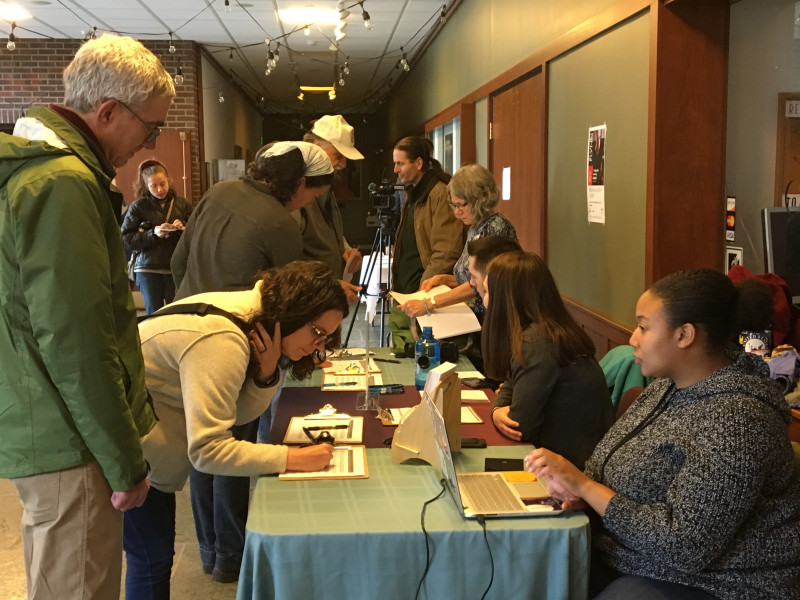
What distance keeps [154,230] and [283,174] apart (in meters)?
3.10

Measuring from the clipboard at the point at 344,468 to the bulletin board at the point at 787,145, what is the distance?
2.01 metres

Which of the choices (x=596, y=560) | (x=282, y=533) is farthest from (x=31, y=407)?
(x=596, y=560)

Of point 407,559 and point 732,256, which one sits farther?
point 732,256

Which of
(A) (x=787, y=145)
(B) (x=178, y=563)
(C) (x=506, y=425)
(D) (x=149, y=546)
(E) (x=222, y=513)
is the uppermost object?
(A) (x=787, y=145)

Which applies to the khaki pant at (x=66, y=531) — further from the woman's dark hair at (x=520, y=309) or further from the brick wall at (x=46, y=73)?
the brick wall at (x=46, y=73)

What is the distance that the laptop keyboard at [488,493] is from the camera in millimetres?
1678

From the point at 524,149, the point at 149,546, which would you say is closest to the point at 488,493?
the point at 149,546

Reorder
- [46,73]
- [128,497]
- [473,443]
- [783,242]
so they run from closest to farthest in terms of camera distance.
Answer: [128,497]
[473,443]
[783,242]
[46,73]

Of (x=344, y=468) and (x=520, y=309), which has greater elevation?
(x=520, y=309)

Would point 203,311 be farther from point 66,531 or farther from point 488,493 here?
point 488,493

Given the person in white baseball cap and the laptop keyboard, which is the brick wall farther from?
the laptop keyboard

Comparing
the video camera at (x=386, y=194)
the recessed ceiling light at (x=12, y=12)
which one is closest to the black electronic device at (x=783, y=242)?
the video camera at (x=386, y=194)

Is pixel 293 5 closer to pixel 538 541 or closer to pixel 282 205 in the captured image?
pixel 282 205

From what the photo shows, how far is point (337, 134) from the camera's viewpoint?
143 inches
